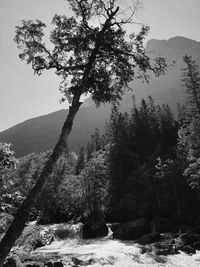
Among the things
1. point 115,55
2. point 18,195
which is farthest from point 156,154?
point 18,195

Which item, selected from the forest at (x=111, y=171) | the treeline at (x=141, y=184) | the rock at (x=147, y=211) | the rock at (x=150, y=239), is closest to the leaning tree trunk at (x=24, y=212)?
the forest at (x=111, y=171)

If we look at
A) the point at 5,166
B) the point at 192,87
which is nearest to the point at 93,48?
the point at 5,166

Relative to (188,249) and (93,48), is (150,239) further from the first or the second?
(93,48)

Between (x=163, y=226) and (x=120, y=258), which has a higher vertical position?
(x=120, y=258)

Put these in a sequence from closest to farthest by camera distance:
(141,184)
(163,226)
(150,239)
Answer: (150,239), (163,226), (141,184)

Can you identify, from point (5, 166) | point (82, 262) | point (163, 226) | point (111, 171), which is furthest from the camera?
point (111, 171)

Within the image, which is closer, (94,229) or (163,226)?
(94,229)

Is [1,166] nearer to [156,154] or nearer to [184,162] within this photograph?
[184,162]

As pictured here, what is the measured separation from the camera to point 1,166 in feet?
23.6

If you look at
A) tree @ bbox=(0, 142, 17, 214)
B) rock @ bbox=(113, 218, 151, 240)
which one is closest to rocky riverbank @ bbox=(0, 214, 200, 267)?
rock @ bbox=(113, 218, 151, 240)

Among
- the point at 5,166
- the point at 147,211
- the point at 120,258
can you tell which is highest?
the point at 5,166

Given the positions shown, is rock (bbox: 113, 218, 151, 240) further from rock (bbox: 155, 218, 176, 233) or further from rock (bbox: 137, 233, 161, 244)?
rock (bbox: 137, 233, 161, 244)

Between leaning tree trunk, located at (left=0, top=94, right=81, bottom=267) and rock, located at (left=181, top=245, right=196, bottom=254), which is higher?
leaning tree trunk, located at (left=0, top=94, right=81, bottom=267)

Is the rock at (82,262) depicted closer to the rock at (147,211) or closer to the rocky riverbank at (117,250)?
the rocky riverbank at (117,250)
